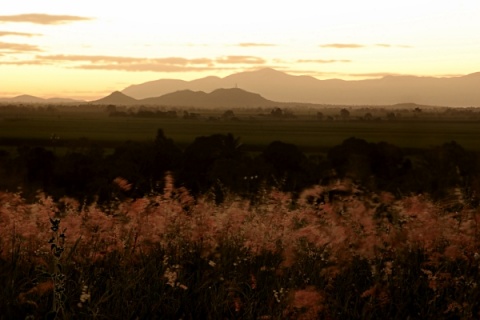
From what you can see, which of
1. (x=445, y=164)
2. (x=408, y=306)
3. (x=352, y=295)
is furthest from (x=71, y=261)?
(x=445, y=164)

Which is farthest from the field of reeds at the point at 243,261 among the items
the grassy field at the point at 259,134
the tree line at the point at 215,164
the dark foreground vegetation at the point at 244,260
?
the grassy field at the point at 259,134

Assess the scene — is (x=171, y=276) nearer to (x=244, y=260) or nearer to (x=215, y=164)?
(x=244, y=260)

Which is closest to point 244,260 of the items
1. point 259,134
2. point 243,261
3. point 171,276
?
point 243,261

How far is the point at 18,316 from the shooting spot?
4.54m

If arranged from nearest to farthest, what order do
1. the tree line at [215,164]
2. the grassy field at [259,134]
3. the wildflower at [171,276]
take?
the wildflower at [171,276] < the tree line at [215,164] < the grassy field at [259,134]

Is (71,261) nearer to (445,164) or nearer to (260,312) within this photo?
(260,312)

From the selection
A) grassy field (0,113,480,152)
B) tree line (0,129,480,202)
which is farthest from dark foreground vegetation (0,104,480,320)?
grassy field (0,113,480,152)

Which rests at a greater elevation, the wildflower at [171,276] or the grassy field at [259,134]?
the wildflower at [171,276]

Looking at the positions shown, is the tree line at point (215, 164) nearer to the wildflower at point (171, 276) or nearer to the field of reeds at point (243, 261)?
the field of reeds at point (243, 261)

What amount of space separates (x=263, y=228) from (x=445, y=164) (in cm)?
3827

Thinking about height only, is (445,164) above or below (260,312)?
below

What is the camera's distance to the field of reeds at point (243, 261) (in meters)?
4.71

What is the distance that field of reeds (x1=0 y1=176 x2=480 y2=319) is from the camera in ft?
15.5

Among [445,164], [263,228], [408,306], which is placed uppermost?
[263,228]
